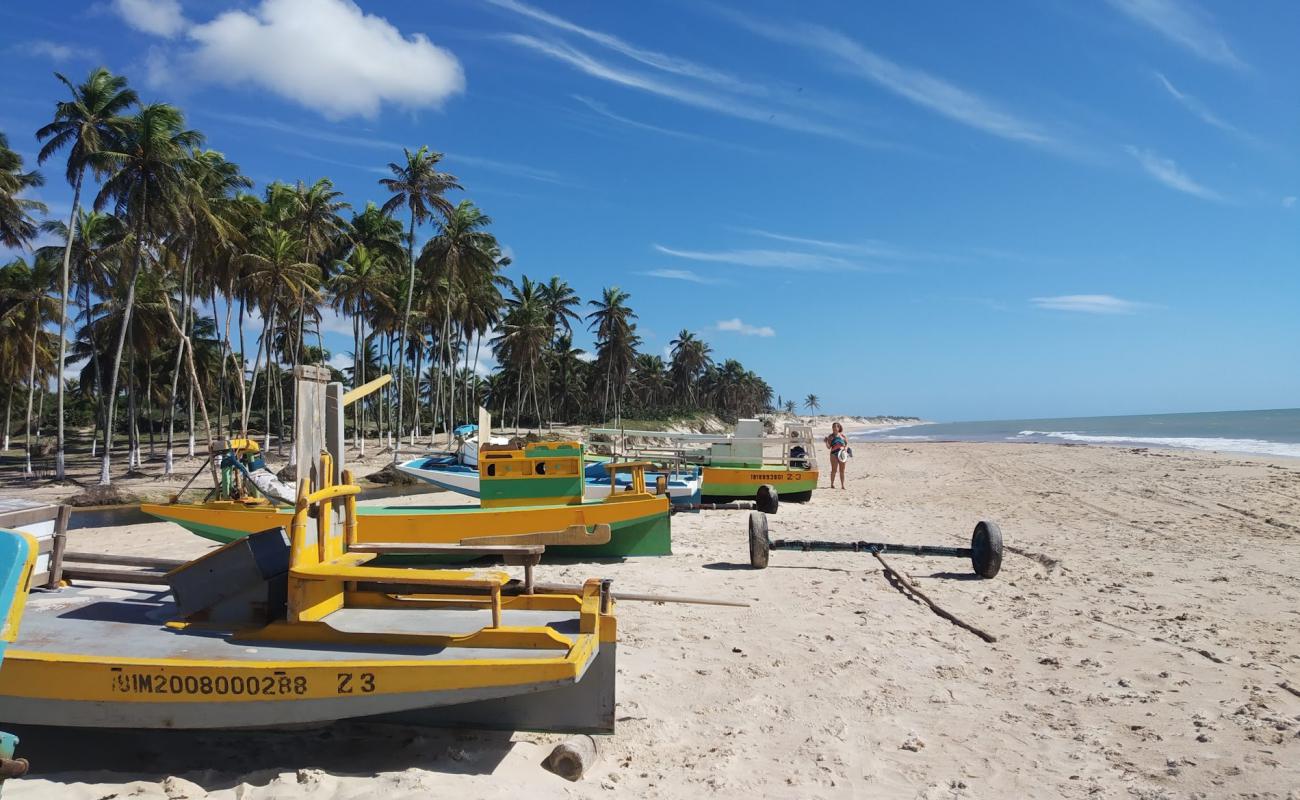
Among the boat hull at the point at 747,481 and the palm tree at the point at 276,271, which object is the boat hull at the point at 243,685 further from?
the palm tree at the point at 276,271

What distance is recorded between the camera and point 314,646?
466 centimetres

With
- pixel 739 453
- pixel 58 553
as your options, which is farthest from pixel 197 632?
pixel 739 453

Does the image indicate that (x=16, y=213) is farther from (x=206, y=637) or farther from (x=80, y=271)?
(x=206, y=637)

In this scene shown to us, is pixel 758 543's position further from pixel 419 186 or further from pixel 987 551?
pixel 419 186

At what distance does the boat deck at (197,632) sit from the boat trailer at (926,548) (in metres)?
5.19

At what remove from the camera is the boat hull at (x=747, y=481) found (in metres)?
19.0

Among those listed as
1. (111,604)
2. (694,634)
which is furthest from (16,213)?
(694,634)

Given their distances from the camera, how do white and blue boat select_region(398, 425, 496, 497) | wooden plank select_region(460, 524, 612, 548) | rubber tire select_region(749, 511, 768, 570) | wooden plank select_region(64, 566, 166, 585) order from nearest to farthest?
wooden plank select_region(460, 524, 612, 548) → wooden plank select_region(64, 566, 166, 585) → rubber tire select_region(749, 511, 768, 570) → white and blue boat select_region(398, 425, 496, 497)

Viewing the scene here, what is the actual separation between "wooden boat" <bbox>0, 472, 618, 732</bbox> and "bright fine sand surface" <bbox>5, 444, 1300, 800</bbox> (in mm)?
397

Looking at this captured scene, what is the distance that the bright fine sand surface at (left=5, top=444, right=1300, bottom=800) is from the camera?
4.51 m

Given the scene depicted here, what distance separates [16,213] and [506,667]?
36845 millimetres

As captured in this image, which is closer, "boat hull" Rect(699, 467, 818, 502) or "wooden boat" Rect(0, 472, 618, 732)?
"wooden boat" Rect(0, 472, 618, 732)

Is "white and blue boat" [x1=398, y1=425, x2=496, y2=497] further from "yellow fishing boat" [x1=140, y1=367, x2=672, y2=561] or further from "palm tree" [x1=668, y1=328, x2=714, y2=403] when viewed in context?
"palm tree" [x1=668, y1=328, x2=714, y2=403]

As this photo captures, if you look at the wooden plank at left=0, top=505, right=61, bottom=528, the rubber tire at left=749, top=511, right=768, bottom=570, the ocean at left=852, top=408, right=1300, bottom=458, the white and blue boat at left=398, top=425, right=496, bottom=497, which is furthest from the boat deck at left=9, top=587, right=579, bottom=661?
the ocean at left=852, top=408, right=1300, bottom=458
